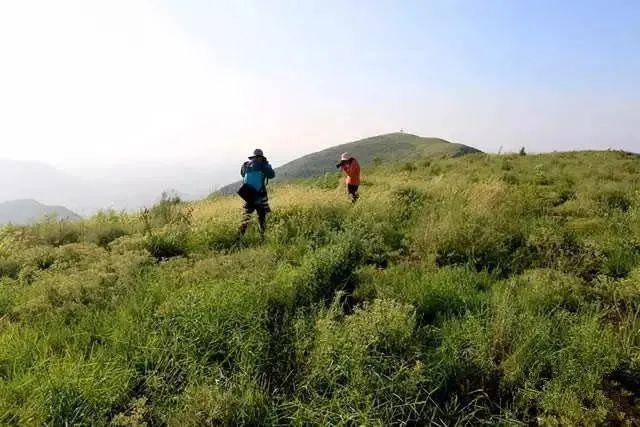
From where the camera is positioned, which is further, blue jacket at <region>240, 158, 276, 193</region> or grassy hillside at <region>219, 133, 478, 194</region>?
grassy hillside at <region>219, 133, 478, 194</region>

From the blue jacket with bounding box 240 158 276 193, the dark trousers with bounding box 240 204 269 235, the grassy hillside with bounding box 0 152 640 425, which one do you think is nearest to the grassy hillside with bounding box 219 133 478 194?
the blue jacket with bounding box 240 158 276 193

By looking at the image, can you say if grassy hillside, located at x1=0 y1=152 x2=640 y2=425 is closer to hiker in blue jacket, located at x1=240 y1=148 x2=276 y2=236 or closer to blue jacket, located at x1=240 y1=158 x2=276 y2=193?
hiker in blue jacket, located at x1=240 y1=148 x2=276 y2=236

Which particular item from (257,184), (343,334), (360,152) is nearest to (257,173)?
(257,184)

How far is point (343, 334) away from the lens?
3750 mm

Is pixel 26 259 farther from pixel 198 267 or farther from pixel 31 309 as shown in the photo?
pixel 198 267

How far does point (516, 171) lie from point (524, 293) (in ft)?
43.9

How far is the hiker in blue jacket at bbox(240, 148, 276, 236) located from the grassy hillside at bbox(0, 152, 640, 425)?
7.15ft

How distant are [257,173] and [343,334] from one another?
6522 mm

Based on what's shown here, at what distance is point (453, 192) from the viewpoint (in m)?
10.7

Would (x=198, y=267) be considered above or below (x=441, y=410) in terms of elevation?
above

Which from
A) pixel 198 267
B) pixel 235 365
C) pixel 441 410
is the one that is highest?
pixel 198 267

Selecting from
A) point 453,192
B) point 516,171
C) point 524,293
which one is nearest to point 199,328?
point 524,293

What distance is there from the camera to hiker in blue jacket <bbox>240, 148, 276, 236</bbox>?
9398 mm

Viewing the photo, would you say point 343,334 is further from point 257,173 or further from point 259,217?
point 257,173
